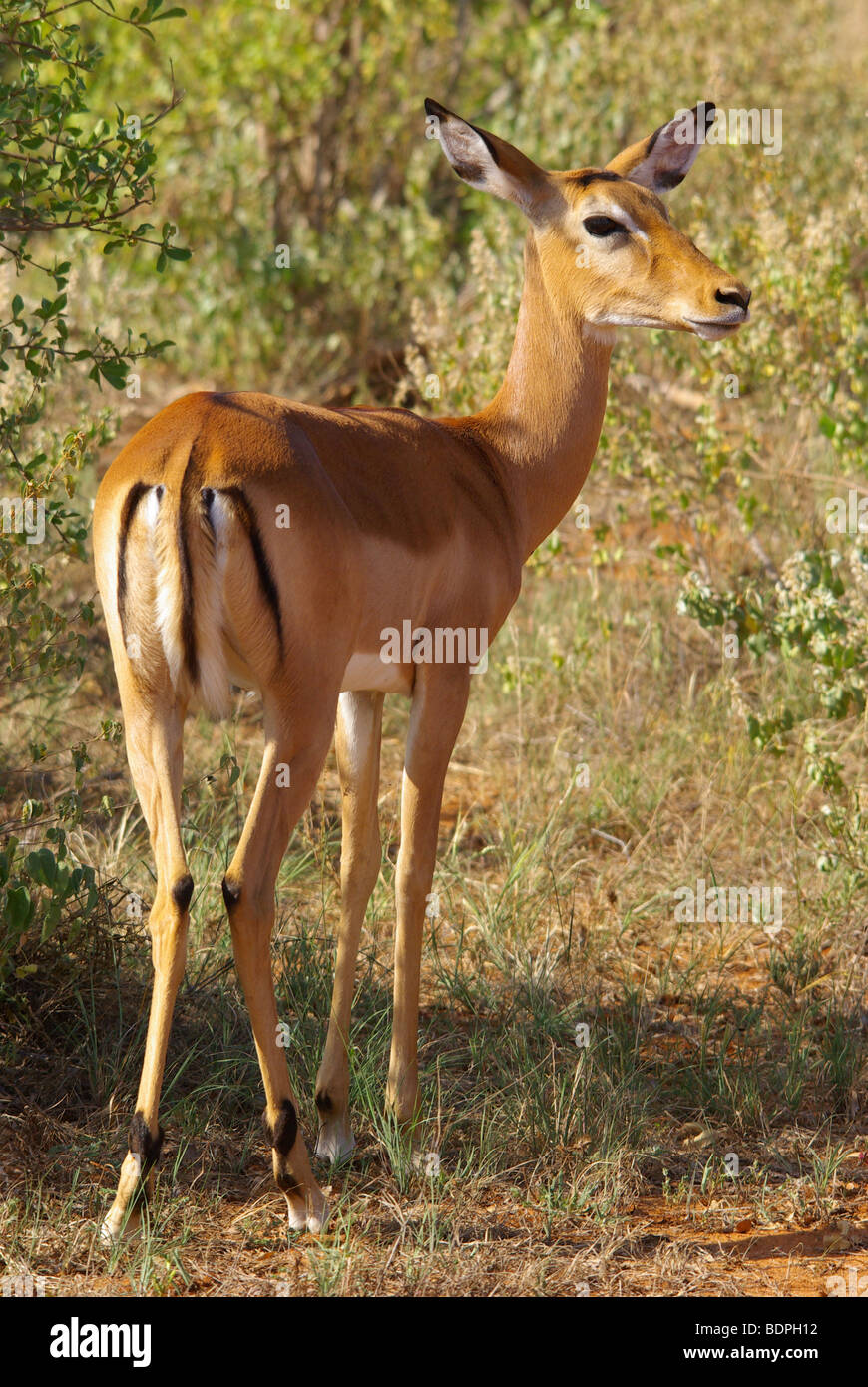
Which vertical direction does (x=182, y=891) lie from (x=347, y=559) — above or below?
below

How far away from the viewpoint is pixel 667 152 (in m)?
4.70

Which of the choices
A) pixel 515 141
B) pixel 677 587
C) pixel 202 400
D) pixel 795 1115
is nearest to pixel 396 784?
pixel 677 587

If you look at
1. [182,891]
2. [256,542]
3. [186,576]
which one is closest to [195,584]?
[186,576]

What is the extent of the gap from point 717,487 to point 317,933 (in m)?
3.25

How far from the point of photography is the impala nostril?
3902 millimetres

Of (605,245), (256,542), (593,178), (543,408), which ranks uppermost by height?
(593,178)

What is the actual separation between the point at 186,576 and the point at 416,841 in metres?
1.13

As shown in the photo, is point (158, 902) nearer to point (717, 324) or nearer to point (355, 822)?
point (355, 822)

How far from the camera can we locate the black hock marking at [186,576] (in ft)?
10.7

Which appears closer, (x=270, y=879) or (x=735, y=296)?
(x=270, y=879)

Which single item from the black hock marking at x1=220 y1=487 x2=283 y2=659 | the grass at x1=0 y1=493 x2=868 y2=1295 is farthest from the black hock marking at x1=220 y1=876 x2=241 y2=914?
the grass at x1=0 y1=493 x2=868 y2=1295

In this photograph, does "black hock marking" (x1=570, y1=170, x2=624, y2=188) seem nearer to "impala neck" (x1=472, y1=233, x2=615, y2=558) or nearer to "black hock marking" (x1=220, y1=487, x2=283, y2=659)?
"impala neck" (x1=472, y1=233, x2=615, y2=558)

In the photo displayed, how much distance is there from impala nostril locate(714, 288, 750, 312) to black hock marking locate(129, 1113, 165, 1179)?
8.21 ft

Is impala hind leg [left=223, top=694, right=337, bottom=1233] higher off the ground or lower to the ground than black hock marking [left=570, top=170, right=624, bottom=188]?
lower
